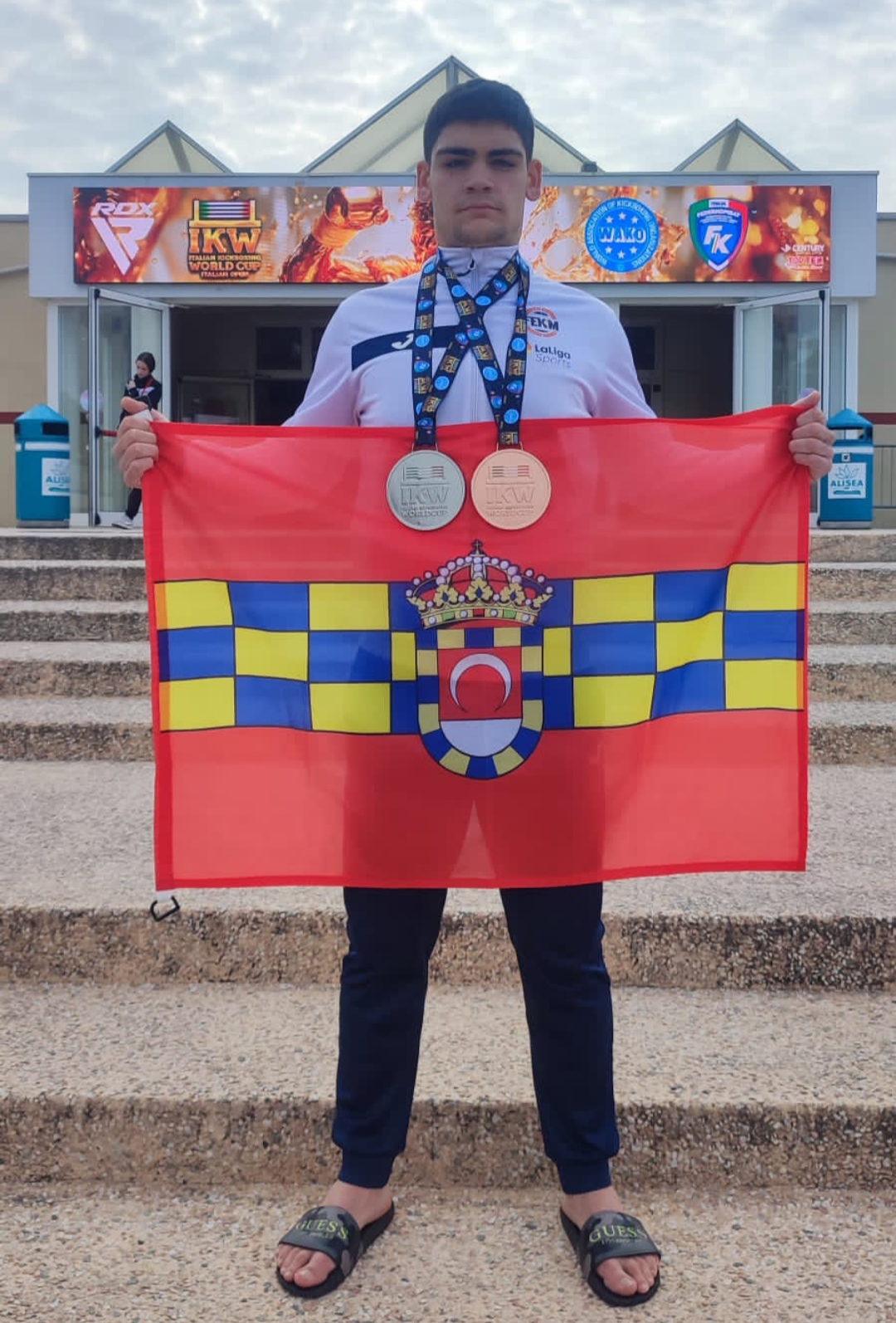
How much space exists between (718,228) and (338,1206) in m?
12.2

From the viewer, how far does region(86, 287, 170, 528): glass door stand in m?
12.3

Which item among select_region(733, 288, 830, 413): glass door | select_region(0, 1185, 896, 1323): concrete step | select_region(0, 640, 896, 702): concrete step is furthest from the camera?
select_region(733, 288, 830, 413): glass door

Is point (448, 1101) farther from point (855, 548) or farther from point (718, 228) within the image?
point (718, 228)

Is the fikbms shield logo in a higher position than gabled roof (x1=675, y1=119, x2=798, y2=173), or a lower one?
lower

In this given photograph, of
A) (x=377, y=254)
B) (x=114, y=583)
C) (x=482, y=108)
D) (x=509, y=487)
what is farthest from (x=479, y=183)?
(x=377, y=254)

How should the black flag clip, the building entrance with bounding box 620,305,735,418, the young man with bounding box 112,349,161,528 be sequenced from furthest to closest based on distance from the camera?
the building entrance with bounding box 620,305,735,418, the young man with bounding box 112,349,161,528, the black flag clip

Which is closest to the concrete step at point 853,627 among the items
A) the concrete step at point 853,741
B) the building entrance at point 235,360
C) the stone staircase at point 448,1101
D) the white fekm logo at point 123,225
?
the concrete step at point 853,741

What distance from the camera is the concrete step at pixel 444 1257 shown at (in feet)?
6.17

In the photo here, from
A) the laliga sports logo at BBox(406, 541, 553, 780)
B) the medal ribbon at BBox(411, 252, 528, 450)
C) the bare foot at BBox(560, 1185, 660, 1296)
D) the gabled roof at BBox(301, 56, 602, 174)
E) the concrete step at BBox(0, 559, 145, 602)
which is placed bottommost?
the bare foot at BBox(560, 1185, 660, 1296)

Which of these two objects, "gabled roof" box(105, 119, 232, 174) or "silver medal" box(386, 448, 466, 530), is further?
"gabled roof" box(105, 119, 232, 174)

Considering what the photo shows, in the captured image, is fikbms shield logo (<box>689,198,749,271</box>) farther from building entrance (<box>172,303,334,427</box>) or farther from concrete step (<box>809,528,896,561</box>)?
building entrance (<box>172,303,334,427</box>)

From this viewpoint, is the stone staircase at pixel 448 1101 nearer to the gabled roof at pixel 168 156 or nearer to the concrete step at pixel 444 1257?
the concrete step at pixel 444 1257

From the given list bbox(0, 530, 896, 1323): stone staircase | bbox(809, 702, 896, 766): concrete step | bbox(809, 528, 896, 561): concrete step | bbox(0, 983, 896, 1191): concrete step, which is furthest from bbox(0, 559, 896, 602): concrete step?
bbox(0, 983, 896, 1191): concrete step

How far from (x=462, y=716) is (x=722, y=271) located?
11693 millimetres
